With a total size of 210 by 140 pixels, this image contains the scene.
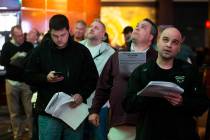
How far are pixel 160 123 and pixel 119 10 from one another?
656 inches

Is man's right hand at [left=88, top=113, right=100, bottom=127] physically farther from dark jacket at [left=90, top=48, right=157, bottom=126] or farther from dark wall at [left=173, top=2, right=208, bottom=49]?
dark wall at [left=173, top=2, right=208, bottom=49]

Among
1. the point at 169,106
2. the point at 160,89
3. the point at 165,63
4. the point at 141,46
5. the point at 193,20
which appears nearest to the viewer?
the point at 160,89

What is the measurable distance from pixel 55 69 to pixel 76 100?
1.15ft

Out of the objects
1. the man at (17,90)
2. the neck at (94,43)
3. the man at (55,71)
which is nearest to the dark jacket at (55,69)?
the man at (55,71)

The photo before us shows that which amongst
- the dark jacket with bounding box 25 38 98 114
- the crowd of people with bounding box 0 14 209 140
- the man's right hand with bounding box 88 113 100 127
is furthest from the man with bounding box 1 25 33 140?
the man's right hand with bounding box 88 113 100 127

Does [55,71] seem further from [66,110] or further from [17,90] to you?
[17,90]

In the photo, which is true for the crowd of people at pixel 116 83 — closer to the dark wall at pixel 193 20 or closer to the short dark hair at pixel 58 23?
the short dark hair at pixel 58 23

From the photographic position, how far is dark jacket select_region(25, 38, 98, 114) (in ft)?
15.7

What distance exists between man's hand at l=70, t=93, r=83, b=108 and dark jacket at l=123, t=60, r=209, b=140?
3.42 ft

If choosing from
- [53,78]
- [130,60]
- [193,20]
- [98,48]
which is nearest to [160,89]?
[130,60]

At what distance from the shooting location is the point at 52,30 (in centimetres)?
476

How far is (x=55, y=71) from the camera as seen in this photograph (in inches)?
187

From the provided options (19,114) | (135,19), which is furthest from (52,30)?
(135,19)

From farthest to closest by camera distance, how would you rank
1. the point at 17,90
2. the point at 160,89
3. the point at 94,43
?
the point at 17,90 → the point at 94,43 → the point at 160,89
